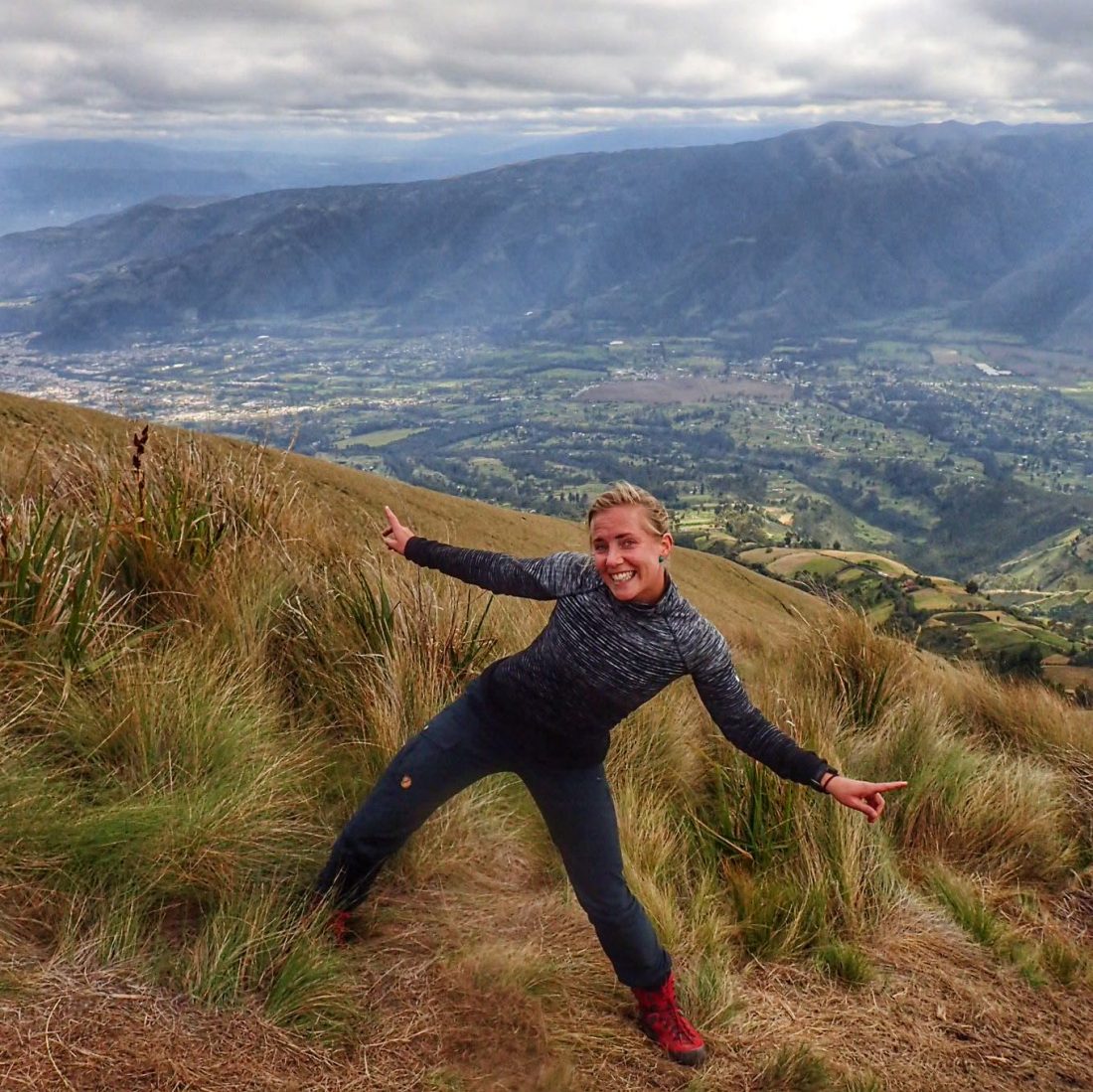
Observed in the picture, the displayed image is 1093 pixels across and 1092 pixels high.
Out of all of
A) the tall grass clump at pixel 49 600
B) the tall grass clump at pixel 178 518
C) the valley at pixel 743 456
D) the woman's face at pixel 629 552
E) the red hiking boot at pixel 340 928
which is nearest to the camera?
the woman's face at pixel 629 552

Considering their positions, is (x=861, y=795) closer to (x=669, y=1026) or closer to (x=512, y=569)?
(x=669, y=1026)

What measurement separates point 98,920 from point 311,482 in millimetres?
13824

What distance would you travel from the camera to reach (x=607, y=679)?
9.95 feet

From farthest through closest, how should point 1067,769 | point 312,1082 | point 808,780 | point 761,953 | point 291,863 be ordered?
1. point 1067,769
2. point 761,953
3. point 291,863
4. point 808,780
5. point 312,1082

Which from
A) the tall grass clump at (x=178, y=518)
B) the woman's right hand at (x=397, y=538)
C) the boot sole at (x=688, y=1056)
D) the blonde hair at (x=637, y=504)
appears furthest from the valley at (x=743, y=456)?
the boot sole at (x=688, y=1056)

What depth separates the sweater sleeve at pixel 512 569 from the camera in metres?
3.26

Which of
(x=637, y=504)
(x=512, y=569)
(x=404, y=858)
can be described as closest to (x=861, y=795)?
(x=637, y=504)

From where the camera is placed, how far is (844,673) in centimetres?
634

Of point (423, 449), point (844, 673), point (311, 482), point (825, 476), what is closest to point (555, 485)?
point (423, 449)

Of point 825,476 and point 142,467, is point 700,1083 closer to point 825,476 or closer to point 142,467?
point 142,467

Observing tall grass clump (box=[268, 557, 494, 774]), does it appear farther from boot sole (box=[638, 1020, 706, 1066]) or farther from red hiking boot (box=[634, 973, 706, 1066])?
boot sole (box=[638, 1020, 706, 1066])

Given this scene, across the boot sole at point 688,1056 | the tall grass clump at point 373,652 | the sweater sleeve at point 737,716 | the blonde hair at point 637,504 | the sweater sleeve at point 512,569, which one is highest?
the blonde hair at point 637,504

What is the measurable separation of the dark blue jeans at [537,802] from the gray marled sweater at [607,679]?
91 millimetres

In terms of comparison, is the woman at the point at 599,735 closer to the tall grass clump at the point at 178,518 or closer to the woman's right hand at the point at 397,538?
the woman's right hand at the point at 397,538
